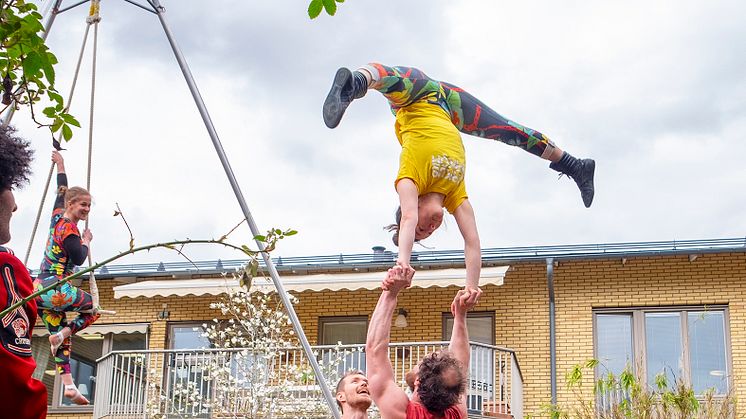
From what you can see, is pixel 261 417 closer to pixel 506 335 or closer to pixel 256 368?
pixel 256 368

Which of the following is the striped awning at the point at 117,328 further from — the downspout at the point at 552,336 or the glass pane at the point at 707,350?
the glass pane at the point at 707,350

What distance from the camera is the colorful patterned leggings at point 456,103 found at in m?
5.48

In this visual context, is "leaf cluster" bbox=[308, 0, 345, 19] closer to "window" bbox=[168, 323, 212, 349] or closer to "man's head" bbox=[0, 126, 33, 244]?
"man's head" bbox=[0, 126, 33, 244]

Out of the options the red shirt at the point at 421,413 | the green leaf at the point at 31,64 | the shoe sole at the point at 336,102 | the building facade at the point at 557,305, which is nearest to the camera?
the green leaf at the point at 31,64

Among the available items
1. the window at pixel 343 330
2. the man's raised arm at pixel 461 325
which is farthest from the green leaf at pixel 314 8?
the window at pixel 343 330

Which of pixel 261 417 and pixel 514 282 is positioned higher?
pixel 514 282

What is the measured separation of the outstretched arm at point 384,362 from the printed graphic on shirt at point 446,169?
597mm

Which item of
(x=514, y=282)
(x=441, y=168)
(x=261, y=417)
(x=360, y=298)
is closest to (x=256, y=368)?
(x=261, y=417)

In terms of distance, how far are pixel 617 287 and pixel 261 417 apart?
5.84 meters

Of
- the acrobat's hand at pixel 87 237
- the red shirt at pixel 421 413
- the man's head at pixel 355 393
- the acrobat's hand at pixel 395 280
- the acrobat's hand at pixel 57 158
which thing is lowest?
the red shirt at pixel 421 413

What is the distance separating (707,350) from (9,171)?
15361 mm

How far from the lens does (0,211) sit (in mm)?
3197

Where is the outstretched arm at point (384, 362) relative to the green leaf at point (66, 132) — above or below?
below

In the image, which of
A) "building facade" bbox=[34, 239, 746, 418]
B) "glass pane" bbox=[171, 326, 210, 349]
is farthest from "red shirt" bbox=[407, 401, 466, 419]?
"glass pane" bbox=[171, 326, 210, 349]
